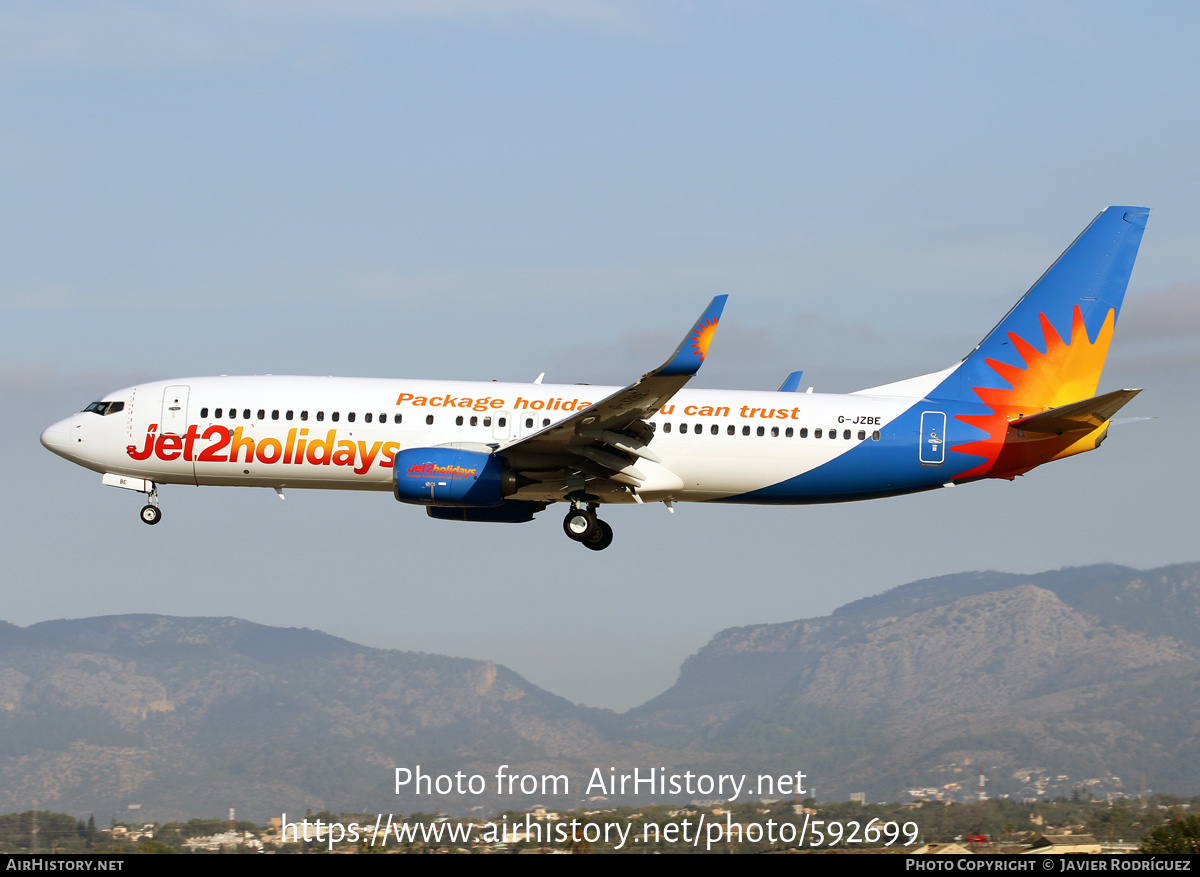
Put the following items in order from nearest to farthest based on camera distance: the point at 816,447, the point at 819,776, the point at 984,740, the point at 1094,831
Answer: the point at 816,447
the point at 1094,831
the point at 819,776
the point at 984,740

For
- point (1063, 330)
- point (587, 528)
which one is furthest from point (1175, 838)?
point (587, 528)

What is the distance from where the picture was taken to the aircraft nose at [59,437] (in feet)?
137

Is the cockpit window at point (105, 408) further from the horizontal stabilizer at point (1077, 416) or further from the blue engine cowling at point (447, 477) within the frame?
the horizontal stabilizer at point (1077, 416)

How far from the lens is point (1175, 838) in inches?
2202

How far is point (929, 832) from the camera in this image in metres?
69.1

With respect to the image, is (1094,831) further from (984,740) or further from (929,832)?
(984,740)

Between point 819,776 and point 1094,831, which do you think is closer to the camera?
point 1094,831

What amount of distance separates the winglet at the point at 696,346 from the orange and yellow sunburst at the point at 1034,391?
35.0 ft

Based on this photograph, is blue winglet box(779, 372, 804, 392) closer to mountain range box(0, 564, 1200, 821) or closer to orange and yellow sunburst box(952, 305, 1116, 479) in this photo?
orange and yellow sunburst box(952, 305, 1116, 479)

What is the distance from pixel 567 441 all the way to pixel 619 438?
155 cm

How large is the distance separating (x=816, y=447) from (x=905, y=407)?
337 centimetres

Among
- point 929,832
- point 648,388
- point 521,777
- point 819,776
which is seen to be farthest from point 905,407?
point 819,776

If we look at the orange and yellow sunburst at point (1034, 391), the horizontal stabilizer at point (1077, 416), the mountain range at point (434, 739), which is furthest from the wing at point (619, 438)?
the mountain range at point (434, 739)
